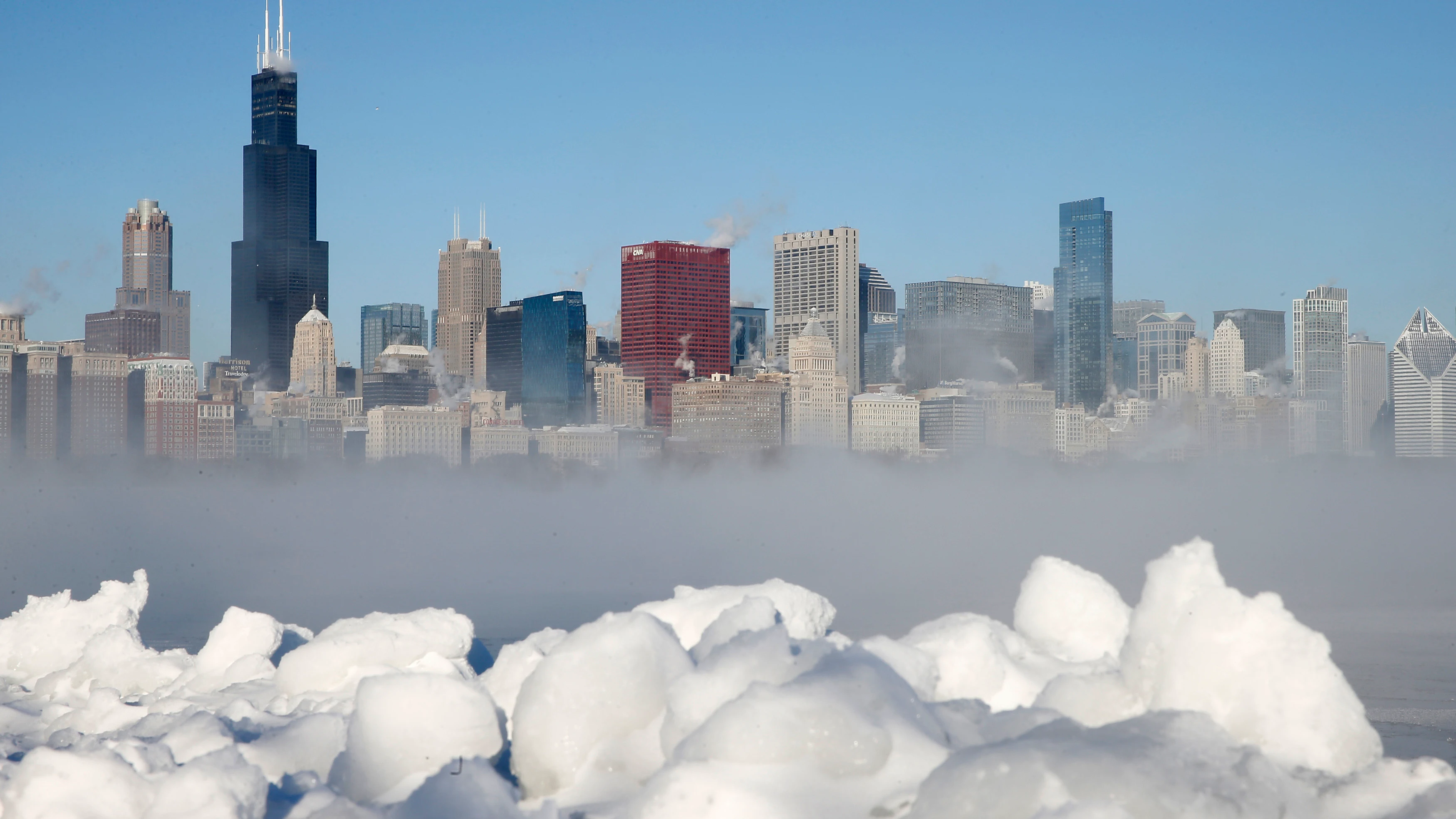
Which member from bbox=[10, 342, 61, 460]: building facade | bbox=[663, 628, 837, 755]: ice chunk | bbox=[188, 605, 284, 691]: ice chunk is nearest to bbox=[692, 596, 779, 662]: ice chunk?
bbox=[663, 628, 837, 755]: ice chunk

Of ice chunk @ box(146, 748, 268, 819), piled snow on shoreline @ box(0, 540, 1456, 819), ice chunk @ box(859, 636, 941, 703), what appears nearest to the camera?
piled snow on shoreline @ box(0, 540, 1456, 819)

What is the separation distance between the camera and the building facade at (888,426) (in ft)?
616

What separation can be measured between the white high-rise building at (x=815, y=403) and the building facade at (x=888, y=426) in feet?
7.22

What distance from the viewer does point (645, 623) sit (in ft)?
42.5

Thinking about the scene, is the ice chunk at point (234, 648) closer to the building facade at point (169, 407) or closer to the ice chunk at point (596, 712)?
the ice chunk at point (596, 712)

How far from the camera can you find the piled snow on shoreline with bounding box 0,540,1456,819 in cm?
1020

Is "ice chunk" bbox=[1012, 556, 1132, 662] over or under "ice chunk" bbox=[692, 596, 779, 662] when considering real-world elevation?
under

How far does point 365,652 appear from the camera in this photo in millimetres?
20344

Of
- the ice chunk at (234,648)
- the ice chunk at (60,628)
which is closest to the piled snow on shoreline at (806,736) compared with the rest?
the ice chunk at (234,648)

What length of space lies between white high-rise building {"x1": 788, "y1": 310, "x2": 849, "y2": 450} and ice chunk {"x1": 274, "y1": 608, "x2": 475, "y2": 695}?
166m

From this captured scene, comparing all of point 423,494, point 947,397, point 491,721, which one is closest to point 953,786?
point 491,721

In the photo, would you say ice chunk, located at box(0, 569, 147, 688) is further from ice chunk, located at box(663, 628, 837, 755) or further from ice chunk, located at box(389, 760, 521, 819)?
ice chunk, located at box(663, 628, 837, 755)

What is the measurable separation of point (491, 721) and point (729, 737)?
11.2 feet

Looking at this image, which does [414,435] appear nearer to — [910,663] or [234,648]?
[234,648]
